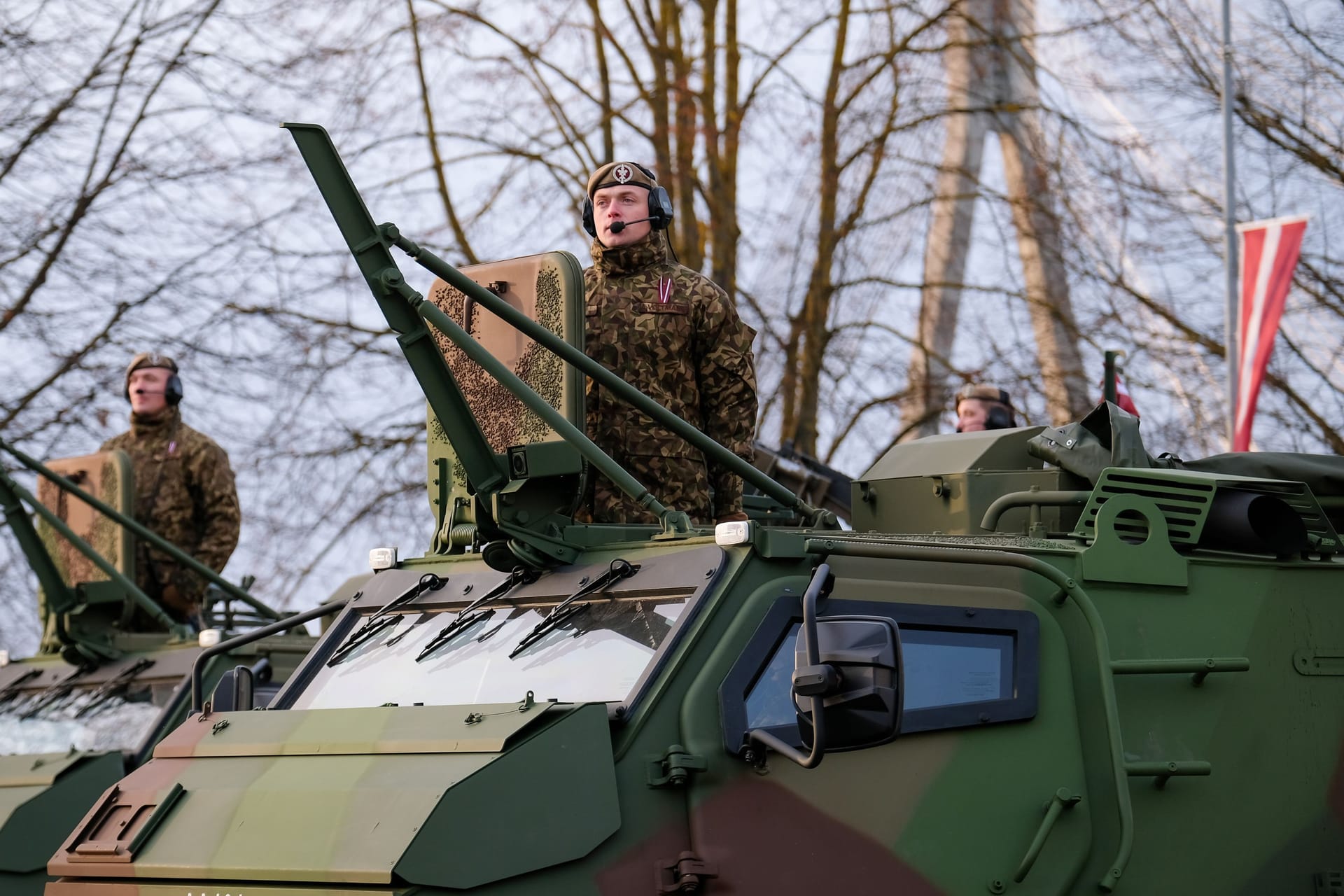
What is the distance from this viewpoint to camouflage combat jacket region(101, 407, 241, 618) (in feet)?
35.4

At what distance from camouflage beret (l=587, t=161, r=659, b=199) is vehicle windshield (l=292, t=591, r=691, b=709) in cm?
173

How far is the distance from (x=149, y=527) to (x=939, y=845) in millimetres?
7140

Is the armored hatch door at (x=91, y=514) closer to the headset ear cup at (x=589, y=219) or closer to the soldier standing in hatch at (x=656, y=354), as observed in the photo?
the headset ear cup at (x=589, y=219)

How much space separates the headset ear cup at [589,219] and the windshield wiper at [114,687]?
13.2 feet

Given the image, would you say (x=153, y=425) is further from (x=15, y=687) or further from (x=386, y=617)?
(x=386, y=617)

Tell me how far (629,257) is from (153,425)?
531 centimetres

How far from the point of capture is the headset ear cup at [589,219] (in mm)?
6707

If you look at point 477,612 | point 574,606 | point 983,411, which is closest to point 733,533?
point 574,606

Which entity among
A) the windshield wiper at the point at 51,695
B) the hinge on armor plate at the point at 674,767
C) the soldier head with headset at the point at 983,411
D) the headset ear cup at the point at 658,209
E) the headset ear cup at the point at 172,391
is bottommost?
the windshield wiper at the point at 51,695

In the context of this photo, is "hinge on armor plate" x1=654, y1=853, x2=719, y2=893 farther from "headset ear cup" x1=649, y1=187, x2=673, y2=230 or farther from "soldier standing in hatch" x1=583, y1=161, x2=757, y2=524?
"headset ear cup" x1=649, y1=187, x2=673, y2=230

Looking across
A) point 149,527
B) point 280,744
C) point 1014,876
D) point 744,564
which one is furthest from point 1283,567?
point 149,527

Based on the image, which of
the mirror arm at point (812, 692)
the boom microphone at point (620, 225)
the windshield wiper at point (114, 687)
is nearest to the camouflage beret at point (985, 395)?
the boom microphone at point (620, 225)

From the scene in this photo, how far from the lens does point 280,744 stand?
4.99 m

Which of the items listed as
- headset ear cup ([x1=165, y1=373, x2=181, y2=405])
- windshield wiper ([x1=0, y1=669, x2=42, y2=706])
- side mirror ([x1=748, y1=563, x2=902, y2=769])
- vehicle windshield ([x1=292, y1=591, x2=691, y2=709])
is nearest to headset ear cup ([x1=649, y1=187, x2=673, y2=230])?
vehicle windshield ([x1=292, y1=591, x2=691, y2=709])
